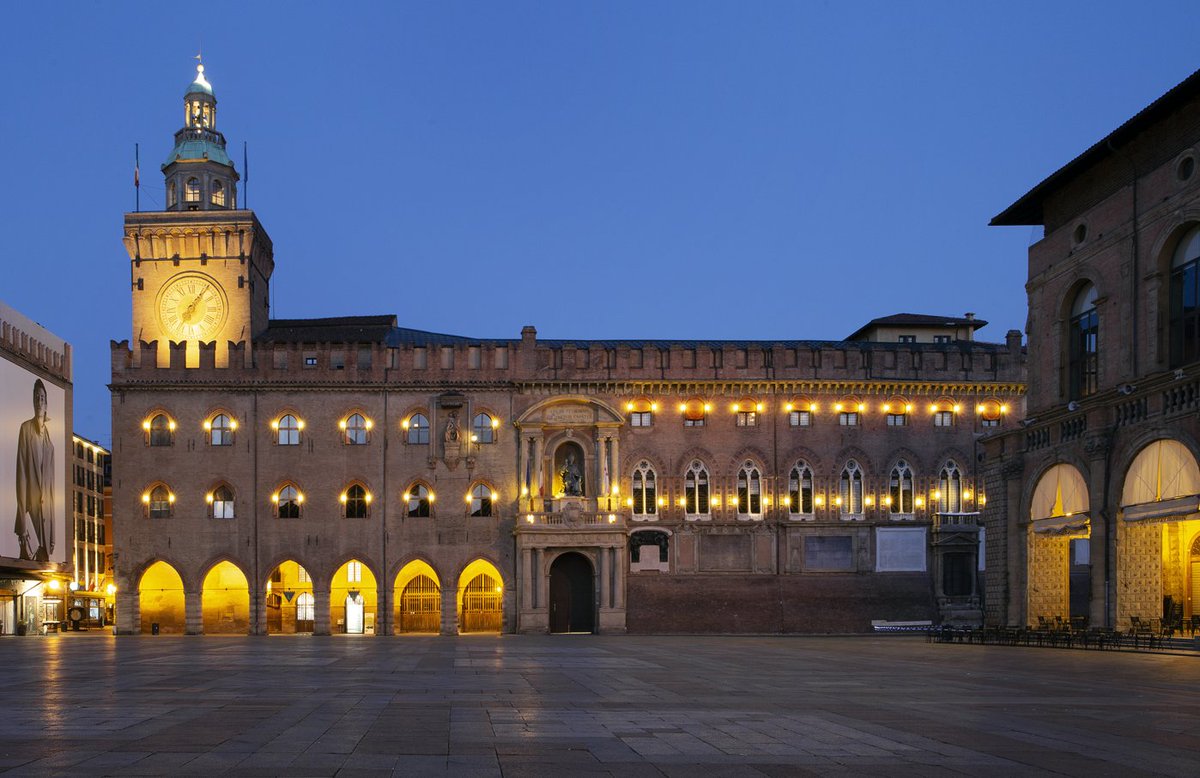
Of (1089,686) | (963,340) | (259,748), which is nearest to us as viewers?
(259,748)

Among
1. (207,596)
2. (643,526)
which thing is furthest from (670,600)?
(207,596)

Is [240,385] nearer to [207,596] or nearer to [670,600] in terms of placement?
[207,596]

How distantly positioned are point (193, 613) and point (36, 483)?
1009 centimetres

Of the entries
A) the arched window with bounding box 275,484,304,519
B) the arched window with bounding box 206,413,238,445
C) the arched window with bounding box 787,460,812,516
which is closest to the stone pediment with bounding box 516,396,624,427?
the arched window with bounding box 787,460,812,516

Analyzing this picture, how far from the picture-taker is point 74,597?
3610 inches

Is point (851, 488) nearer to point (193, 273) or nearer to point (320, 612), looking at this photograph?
point (320, 612)

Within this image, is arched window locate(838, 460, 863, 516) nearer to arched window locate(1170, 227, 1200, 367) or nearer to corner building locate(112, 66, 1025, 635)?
corner building locate(112, 66, 1025, 635)

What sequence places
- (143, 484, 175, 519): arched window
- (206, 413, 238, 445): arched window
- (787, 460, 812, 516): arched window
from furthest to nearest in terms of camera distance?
(787, 460, 812, 516): arched window → (206, 413, 238, 445): arched window → (143, 484, 175, 519): arched window

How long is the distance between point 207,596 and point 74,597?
3097 cm

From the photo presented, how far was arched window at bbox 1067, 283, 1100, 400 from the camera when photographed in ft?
144

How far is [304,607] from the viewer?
67500 mm

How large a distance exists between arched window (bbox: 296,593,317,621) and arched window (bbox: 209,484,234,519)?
5.82m

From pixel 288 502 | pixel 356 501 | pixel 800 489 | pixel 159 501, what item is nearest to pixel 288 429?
pixel 288 502

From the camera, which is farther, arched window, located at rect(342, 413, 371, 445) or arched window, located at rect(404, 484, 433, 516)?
arched window, located at rect(342, 413, 371, 445)
